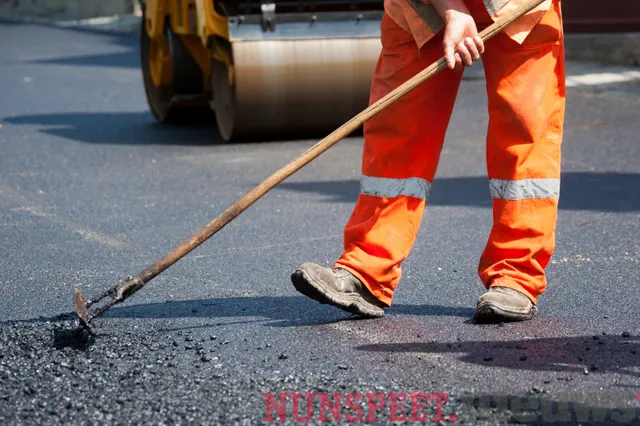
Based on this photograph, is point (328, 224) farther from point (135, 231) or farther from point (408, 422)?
point (408, 422)

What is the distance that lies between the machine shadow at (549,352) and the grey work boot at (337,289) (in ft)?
0.82

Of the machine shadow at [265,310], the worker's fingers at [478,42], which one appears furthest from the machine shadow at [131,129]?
the worker's fingers at [478,42]

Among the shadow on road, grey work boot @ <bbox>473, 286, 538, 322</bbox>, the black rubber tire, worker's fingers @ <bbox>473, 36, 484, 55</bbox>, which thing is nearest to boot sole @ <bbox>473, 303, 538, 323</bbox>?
grey work boot @ <bbox>473, 286, 538, 322</bbox>

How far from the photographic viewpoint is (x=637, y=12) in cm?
1155

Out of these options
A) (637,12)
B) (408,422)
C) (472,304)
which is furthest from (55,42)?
(408,422)

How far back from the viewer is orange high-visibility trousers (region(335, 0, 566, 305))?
371 centimetres

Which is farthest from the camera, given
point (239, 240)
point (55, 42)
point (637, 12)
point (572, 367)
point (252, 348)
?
point (55, 42)

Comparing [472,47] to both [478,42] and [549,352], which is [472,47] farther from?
[549,352]

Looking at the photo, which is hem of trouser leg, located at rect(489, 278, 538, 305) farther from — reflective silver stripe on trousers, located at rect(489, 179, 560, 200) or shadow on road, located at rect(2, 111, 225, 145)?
shadow on road, located at rect(2, 111, 225, 145)

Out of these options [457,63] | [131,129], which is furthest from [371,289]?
[131,129]

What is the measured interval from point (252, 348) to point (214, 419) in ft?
2.01

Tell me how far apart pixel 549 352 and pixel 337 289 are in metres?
0.71

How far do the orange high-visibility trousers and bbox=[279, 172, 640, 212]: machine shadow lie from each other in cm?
198

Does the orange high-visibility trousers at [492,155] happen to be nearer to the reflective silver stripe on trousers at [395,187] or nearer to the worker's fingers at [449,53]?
the reflective silver stripe on trousers at [395,187]
